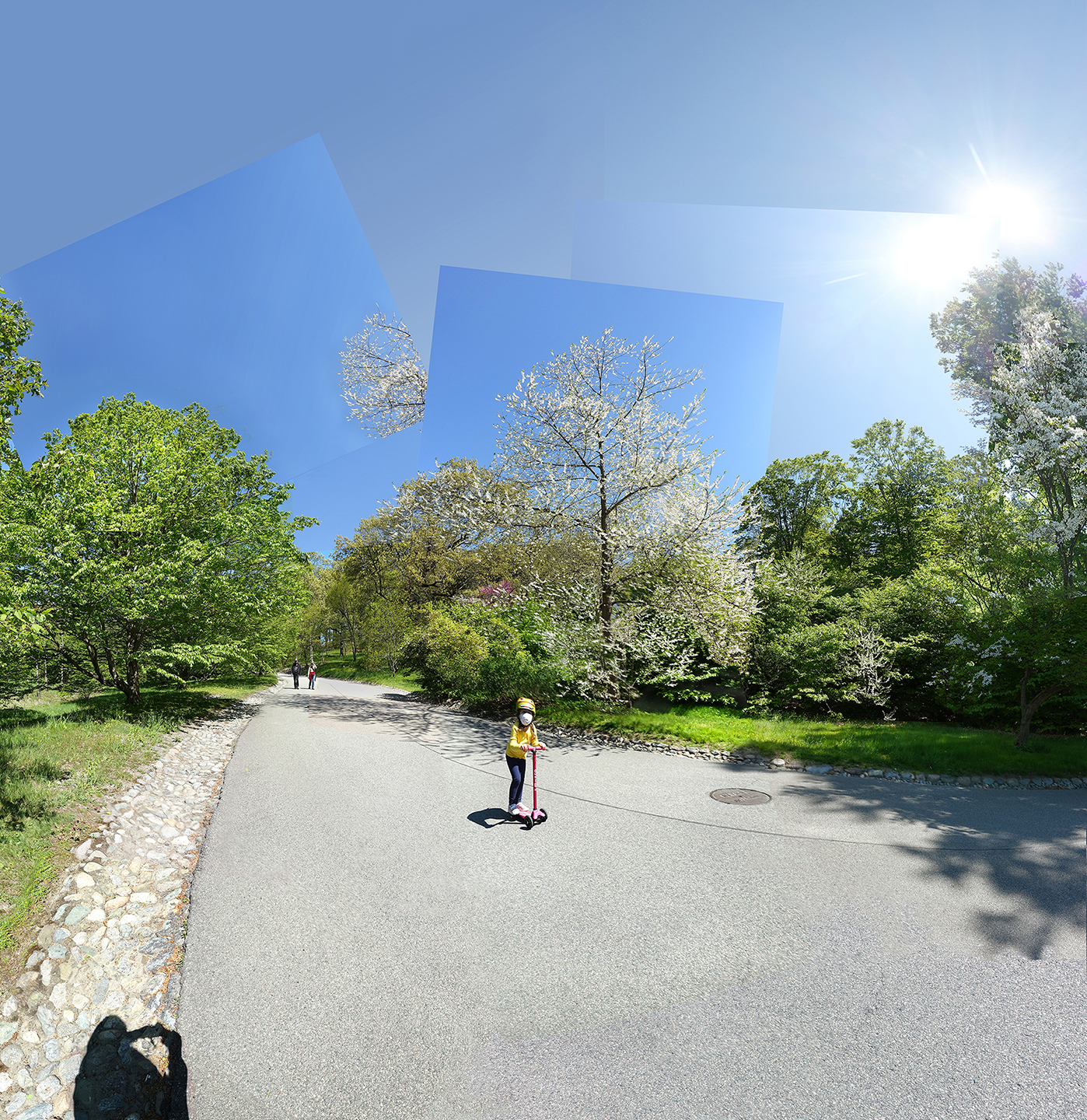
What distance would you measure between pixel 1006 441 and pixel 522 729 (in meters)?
11.4

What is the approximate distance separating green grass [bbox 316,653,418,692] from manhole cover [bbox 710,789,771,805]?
1710 cm

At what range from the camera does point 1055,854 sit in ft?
17.2

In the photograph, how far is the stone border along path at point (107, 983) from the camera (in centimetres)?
272

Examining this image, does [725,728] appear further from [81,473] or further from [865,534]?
[865,534]

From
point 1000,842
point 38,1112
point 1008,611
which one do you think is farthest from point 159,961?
point 1008,611

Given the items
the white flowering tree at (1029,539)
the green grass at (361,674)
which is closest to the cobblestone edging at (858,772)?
the white flowering tree at (1029,539)

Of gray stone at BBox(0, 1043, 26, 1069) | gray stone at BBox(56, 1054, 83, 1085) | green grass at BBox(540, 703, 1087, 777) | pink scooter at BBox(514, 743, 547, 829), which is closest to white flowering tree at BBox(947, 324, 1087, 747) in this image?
green grass at BBox(540, 703, 1087, 777)

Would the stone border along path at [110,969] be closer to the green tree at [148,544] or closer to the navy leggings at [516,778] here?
the navy leggings at [516,778]

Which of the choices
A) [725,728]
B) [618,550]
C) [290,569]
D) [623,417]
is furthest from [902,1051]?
[290,569]

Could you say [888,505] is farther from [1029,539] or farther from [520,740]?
[520,740]

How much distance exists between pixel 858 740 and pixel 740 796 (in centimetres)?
414

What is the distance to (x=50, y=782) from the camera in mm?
6449

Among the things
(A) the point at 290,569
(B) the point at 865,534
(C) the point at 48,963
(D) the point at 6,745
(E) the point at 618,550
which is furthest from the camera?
(B) the point at 865,534

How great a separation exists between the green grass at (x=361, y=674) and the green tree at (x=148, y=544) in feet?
35.6
